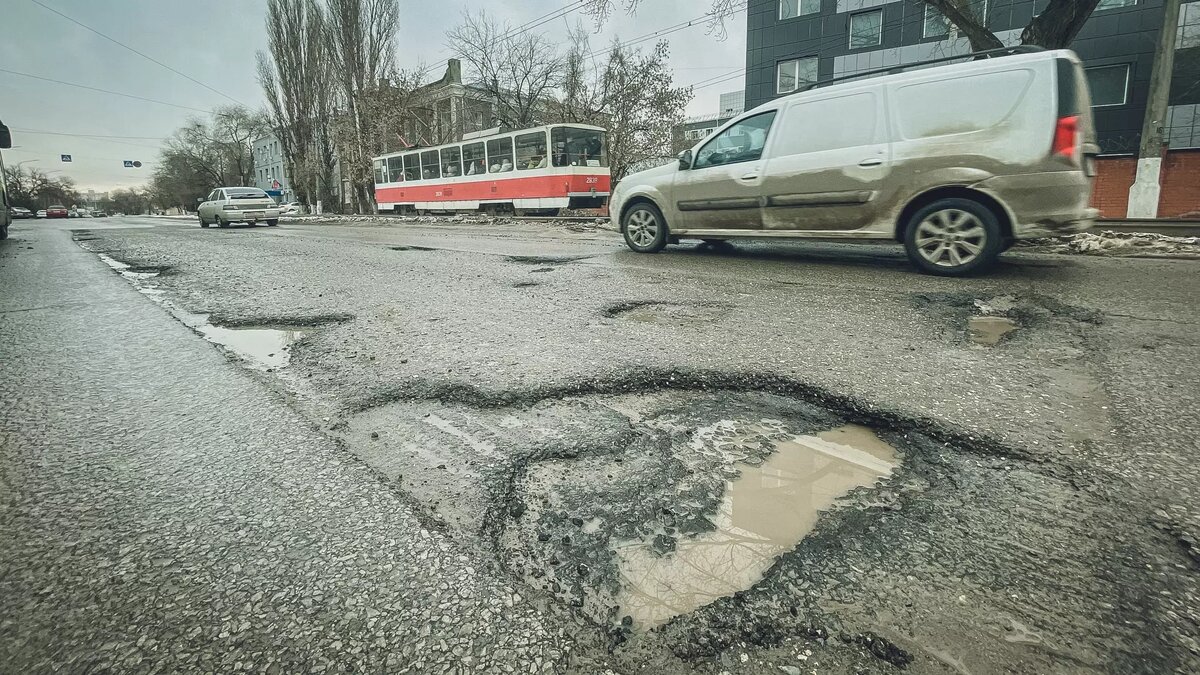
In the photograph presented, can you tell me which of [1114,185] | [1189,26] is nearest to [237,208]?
[1114,185]

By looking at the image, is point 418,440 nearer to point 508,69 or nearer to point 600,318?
point 600,318

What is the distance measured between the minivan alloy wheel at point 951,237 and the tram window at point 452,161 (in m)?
16.8

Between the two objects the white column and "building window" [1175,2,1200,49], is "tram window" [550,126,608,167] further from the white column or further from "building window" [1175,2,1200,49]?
"building window" [1175,2,1200,49]

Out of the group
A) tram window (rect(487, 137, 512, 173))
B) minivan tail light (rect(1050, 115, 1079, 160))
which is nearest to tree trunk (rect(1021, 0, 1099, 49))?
minivan tail light (rect(1050, 115, 1079, 160))

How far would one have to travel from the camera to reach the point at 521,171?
55.2ft

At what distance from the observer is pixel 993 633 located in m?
1.01

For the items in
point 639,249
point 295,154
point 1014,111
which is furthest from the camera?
point 295,154

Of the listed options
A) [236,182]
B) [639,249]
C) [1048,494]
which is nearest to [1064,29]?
[639,249]

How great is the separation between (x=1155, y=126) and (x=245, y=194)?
79.6 feet

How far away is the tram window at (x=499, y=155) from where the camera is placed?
1716cm

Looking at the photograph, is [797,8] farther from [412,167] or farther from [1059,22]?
[1059,22]

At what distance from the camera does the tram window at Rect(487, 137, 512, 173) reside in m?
17.2

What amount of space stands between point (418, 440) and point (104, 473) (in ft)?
2.85

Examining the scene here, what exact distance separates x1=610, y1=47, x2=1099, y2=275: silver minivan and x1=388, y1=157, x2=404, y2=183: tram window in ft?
62.2
